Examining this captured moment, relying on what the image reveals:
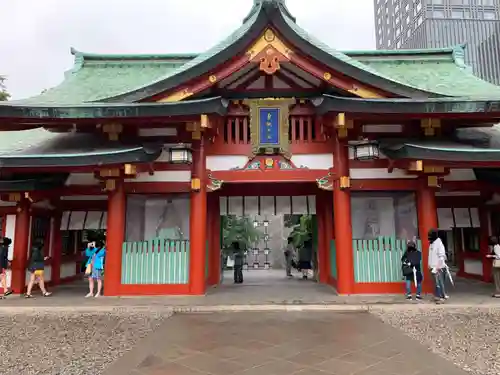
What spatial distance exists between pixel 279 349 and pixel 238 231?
2286 cm

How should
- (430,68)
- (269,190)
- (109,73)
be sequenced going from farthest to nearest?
(109,73) < (430,68) < (269,190)

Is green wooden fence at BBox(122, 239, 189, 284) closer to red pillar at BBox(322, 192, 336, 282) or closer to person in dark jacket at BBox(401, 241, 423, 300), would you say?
Answer: red pillar at BBox(322, 192, 336, 282)

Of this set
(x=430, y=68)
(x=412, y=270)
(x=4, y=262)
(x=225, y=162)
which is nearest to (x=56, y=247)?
(x=4, y=262)

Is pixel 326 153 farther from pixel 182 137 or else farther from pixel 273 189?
pixel 182 137

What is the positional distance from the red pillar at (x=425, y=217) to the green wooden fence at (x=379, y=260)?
0.26 metres

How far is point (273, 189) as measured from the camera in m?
13.8

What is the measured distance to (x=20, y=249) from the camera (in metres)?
11.9

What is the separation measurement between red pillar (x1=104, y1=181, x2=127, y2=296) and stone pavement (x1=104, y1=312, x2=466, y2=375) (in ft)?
10.9

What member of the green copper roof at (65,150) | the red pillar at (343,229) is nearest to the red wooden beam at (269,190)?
the red pillar at (343,229)

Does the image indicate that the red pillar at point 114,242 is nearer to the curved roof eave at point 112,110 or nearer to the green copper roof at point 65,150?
the green copper roof at point 65,150

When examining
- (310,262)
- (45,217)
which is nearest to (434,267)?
(310,262)

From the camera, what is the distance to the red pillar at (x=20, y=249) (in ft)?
38.9

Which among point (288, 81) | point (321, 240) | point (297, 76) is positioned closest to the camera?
point (297, 76)

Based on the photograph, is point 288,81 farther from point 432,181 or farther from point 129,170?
point 129,170
